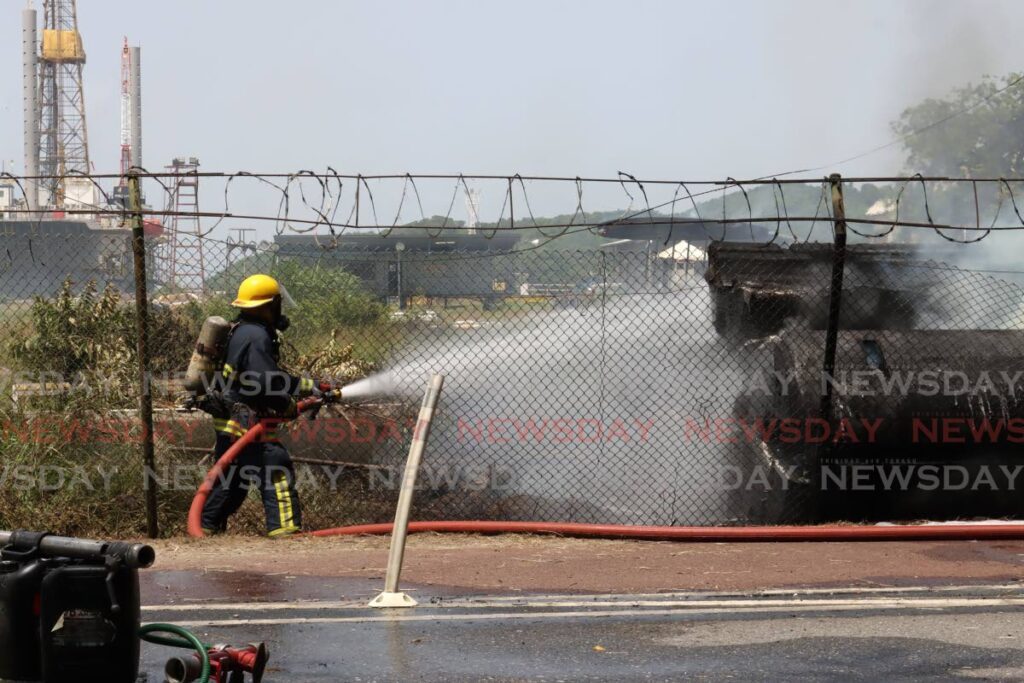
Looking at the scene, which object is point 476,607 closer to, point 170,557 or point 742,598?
point 742,598

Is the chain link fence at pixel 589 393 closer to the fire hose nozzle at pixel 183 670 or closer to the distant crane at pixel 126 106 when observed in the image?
the fire hose nozzle at pixel 183 670

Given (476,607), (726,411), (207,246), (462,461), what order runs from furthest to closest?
(462,461) → (726,411) → (207,246) → (476,607)

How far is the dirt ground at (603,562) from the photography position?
21.9 ft

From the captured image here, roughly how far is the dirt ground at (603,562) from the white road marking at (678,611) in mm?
470

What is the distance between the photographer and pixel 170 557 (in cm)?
734

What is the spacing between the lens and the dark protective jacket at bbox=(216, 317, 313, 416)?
25.0 feet

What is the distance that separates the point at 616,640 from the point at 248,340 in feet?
11.0

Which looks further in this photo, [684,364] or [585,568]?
[684,364]

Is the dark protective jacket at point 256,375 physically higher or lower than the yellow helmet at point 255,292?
lower

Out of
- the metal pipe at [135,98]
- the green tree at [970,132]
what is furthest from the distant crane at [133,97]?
the green tree at [970,132]

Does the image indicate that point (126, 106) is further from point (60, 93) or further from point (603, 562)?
point (603, 562)

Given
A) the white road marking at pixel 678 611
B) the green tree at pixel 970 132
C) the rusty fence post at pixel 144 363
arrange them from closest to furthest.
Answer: the white road marking at pixel 678 611 → the rusty fence post at pixel 144 363 → the green tree at pixel 970 132

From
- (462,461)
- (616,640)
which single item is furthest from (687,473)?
(616,640)

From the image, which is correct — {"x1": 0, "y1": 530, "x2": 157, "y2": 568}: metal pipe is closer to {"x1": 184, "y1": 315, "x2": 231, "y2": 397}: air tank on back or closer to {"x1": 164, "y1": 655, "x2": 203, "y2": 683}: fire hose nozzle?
{"x1": 164, "y1": 655, "x2": 203, "y2": 683}: fire hose nozzle
